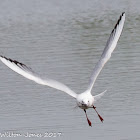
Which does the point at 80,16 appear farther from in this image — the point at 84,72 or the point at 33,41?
the point at 84,72

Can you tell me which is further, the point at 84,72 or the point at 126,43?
the point at 126,43

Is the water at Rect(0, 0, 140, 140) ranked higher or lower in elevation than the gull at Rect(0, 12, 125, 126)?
higher

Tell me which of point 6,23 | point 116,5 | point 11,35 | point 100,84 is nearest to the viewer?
point 100,84

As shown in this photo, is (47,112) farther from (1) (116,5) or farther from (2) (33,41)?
(1) (116,5)

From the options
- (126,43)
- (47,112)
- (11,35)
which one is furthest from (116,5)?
(47,112)

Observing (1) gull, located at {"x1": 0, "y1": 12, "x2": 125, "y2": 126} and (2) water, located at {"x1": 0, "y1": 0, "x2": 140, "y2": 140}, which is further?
(2) water, located at {"x1": 0, "y1": 0, "x2": 140, "y2": 140}

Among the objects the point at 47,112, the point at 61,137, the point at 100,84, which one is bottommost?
the point at 61,137

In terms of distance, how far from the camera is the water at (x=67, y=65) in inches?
522

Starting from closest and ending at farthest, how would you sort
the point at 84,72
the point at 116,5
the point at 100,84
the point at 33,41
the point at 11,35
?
the point at 100,84 → the point at 84,72 → the point at 33,41 → the point at 11,35 → the point at 116,5

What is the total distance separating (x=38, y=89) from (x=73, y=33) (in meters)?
9.09

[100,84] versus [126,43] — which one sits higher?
[126,43]

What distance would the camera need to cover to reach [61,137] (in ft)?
41.1

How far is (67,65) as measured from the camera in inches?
732

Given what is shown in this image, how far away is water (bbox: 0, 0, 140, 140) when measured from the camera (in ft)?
43.5
